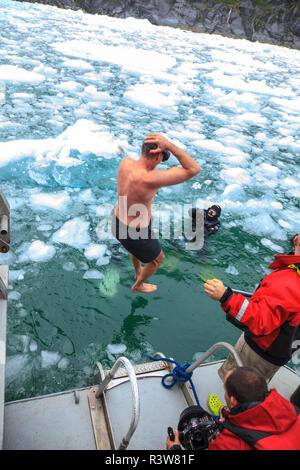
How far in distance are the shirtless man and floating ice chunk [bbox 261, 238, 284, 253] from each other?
2093mm

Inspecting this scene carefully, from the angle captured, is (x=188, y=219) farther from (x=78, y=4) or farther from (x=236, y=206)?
(x=78, y=4)

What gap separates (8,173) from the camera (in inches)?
189

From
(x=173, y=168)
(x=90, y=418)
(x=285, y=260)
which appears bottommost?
(x=90, y=418)

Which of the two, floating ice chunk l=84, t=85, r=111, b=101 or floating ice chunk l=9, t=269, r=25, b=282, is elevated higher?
floating ice chunk l=84, t=85, r=111, b=101

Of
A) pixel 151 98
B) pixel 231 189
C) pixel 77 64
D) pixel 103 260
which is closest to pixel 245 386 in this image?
pixel 103 260

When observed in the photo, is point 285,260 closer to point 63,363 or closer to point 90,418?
point 90,418

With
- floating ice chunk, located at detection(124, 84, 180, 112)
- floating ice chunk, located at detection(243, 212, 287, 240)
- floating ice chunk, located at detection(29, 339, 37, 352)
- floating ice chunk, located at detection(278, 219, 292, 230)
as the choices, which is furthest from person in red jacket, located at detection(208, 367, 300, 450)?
floating ice chunk, located at detection(124, 84, 180, 112)

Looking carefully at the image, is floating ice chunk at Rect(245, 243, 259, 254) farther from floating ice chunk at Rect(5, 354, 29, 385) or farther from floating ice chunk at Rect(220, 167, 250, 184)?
floating ice chunk at Rect(5, 354, 29, 385)

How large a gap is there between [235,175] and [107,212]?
9.32 feet

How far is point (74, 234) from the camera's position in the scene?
3924 mm

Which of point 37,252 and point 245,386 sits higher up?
point 245,386

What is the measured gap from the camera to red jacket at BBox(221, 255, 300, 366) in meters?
1.63

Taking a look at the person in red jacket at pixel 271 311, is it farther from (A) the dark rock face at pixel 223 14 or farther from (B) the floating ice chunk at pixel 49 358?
(A) the dark rock face at pixel 223 14
